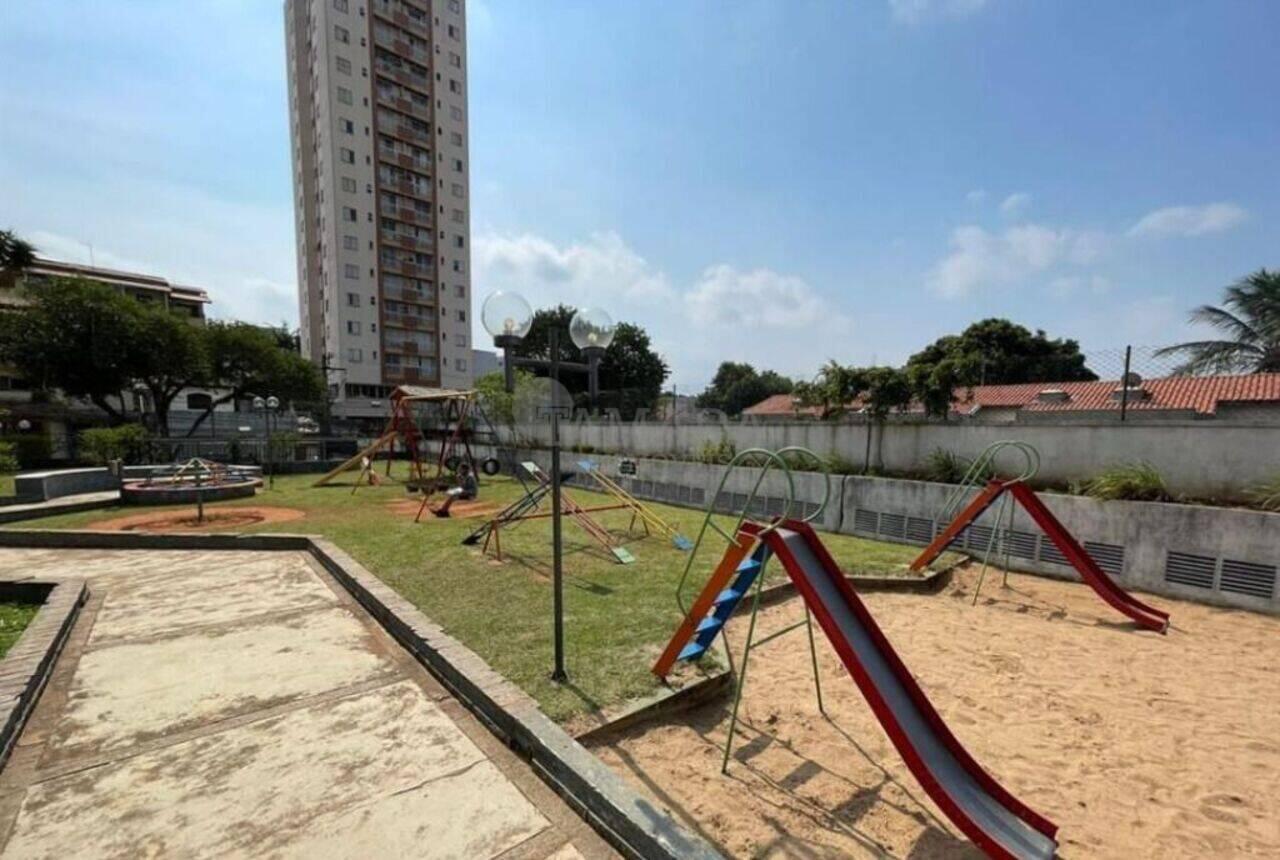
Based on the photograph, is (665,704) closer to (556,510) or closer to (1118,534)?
(556,510)

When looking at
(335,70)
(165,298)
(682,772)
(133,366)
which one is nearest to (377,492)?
(682,772)

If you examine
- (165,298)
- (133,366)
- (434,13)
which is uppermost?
(434,13)

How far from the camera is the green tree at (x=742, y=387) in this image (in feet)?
200

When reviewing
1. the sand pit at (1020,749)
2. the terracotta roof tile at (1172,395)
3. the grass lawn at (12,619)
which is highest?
the terracotta roof tile at (1172,395)

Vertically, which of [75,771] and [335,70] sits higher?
[335,70]

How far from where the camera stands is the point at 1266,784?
275 centimetres

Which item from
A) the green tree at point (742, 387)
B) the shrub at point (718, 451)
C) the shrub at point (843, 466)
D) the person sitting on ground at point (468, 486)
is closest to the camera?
the shrub at point (843, 466)

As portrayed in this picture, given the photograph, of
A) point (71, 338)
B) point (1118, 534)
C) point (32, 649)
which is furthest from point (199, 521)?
point (71, 338)

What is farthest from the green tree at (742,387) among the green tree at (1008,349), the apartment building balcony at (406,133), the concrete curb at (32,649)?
the concrete curb at (32,649)

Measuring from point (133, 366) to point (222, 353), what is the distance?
480cm

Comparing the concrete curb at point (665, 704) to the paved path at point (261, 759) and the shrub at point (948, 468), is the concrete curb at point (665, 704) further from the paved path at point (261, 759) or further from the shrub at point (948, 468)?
the shrub at point (948, 468)

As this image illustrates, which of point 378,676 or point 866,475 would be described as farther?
point 866,475

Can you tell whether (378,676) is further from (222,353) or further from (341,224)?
(341,224)

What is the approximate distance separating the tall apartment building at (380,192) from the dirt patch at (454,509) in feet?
111
